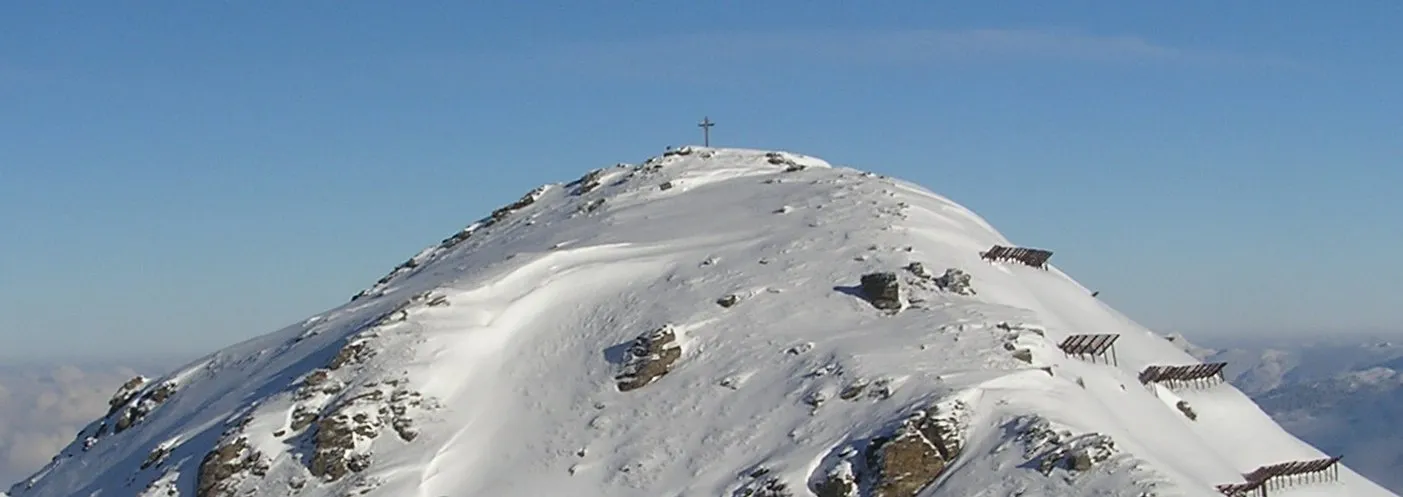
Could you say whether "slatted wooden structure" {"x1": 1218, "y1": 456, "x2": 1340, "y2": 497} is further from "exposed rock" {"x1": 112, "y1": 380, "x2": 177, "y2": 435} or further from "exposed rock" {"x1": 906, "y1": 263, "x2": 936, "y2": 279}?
"exposed rock" {"x1": 112, "y1": 380, "x2": 177, "y2": 435}

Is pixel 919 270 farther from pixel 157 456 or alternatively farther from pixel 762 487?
pixel 157 456

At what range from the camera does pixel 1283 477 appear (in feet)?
137

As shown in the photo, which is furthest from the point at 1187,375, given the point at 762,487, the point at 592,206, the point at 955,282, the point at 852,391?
the point at 592,206

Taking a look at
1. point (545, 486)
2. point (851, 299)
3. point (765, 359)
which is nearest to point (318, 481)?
point (545, 486)

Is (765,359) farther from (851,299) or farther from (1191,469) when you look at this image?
(1191,469)

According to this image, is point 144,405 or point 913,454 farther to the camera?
point 144,405

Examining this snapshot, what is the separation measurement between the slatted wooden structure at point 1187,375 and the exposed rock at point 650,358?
1550cm

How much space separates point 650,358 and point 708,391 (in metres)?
2.88

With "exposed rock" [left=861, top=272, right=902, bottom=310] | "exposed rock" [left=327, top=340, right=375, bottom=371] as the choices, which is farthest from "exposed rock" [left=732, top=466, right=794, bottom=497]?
"exposed rock" [left=327, top=340, right=375, bottom=371]

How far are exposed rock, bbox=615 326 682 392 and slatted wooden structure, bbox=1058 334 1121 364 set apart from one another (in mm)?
12056

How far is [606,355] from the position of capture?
46031mm

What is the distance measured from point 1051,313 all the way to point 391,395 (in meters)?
22.3

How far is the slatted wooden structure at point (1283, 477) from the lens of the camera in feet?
122

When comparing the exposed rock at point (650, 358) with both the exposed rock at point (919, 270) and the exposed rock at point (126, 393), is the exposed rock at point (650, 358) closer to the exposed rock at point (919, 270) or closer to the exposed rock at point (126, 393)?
the exposed rock at point (919, 270)
